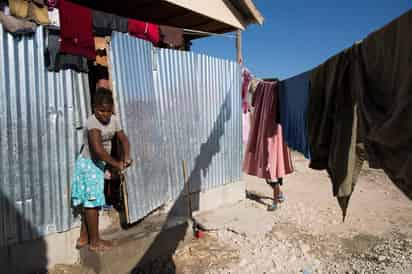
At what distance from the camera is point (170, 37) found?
4531 millimetres

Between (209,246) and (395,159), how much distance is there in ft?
10.1

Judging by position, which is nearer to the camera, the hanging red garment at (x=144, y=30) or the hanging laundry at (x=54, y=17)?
the hanging laundry at (x=54, y=17)

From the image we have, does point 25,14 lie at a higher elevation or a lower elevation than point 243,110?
higher

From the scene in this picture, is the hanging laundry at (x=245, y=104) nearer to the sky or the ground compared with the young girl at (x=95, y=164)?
nearer to the sky

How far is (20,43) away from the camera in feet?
9.98

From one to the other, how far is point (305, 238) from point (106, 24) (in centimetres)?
403

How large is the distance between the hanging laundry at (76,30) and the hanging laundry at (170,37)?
4.02ft

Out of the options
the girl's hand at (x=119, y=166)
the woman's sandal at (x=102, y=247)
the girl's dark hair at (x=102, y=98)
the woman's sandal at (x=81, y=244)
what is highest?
the girl's dark hair at (x=102, y=98)

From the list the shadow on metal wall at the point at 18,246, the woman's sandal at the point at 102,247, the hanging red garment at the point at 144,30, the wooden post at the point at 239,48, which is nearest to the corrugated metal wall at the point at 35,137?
the shadow on metal wall at the point at 18,246

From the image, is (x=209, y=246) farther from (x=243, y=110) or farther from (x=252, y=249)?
(x=243, y=110)

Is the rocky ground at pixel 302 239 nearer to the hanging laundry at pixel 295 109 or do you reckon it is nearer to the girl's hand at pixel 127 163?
the girl's hand at pixel 127 163

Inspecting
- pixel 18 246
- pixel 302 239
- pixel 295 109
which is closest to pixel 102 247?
pixel 18 246

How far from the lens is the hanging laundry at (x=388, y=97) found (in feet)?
4.82

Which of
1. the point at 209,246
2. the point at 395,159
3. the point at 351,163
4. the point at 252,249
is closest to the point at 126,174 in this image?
the point at 209,246
